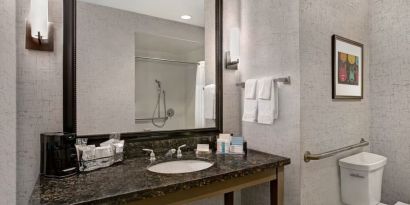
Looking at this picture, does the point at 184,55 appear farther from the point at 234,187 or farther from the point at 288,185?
the point at 288,185

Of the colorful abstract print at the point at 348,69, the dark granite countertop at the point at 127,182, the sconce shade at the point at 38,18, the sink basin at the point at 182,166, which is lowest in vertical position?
the sink basin at the point at 182,166

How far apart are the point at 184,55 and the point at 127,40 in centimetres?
44

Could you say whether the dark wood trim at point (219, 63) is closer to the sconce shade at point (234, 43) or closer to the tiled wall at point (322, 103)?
the sconce shade at point (234, 43)

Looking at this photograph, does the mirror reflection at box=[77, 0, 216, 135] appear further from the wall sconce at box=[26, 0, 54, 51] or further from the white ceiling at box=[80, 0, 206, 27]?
the wall sconce at box=[26, 0, 54, 51]

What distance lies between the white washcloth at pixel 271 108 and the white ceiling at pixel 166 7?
791 millimetres

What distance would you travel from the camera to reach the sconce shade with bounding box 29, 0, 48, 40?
1174 mm

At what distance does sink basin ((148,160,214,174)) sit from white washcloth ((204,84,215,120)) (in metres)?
0.48

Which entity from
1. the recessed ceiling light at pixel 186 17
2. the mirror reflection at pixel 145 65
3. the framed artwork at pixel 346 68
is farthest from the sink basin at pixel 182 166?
the framed artwork at pixel 346 68

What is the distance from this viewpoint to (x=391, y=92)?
2.19 metres

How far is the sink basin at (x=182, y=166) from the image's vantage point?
1401mm

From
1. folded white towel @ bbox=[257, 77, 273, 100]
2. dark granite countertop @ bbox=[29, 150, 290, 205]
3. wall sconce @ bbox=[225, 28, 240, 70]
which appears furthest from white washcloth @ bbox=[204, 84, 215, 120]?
dark granite countertop @ bbox=[29, 150, 290, 205]

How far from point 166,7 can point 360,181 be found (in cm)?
202

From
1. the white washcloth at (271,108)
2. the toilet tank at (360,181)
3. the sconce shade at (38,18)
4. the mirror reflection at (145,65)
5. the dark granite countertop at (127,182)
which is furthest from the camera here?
the toilet tank at (360,181)

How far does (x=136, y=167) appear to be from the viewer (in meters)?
1.29
